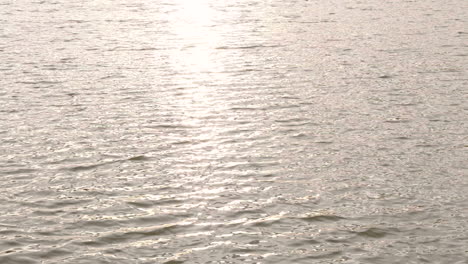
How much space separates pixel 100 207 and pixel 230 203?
77.1 inches

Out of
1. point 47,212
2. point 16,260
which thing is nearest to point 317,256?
point 16,260

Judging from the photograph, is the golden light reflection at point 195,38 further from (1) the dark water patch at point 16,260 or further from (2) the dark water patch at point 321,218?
(1) the dark water patch at point 16,260

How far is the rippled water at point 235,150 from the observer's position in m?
10.7

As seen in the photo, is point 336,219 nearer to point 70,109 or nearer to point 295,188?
point 295,188

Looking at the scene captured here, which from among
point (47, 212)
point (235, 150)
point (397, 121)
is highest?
point (47, 212)

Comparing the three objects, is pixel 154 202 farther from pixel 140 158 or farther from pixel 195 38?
pixel 195 38

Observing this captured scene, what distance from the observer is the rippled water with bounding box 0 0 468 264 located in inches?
423

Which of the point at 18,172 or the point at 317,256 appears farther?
the point at 18,172

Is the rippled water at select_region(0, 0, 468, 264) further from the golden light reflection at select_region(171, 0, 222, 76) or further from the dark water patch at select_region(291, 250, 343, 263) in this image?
the golden light reflection at select_region(171, 0, 222, 76)

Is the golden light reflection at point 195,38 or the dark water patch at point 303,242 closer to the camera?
the dark water patch at point 303,242

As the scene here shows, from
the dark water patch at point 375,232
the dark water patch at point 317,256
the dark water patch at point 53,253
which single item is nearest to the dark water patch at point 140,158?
the dark water patch at point 53,253

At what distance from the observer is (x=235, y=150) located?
15172 millimetres

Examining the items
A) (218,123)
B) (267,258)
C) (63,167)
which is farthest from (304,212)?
(218,123)

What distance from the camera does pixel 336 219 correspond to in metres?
11.5
